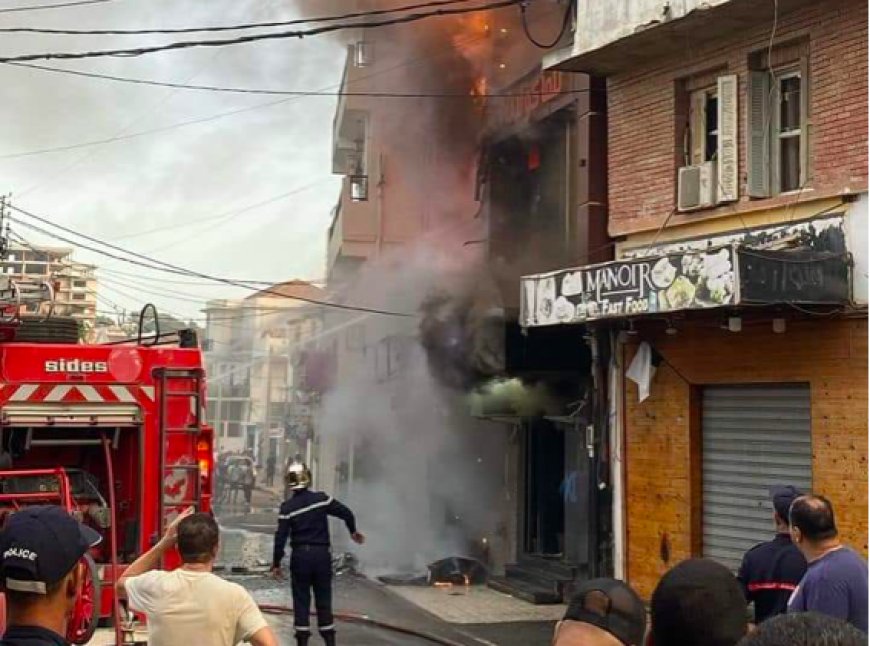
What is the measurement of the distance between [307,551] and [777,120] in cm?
632

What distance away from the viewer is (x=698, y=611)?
243 centimetres

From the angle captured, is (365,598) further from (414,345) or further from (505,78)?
(505,78)

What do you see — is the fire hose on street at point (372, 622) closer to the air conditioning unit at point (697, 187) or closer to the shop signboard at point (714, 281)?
the shop signboard at point (714, 281)

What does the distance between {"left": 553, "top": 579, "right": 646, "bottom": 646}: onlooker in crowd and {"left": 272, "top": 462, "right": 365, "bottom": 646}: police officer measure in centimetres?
699

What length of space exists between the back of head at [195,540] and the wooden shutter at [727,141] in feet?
26.7

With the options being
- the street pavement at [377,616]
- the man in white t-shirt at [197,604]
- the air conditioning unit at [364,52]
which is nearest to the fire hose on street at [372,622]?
the street pavement at [377,616]

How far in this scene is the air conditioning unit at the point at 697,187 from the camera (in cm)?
1134

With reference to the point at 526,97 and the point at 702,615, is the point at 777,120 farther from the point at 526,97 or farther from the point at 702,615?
the point at 702,615

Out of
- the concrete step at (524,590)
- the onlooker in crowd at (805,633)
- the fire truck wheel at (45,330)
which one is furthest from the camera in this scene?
the concrete step at (524,590)

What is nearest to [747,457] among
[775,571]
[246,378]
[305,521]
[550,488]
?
[305,521]

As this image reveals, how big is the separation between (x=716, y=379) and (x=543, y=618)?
3.28m

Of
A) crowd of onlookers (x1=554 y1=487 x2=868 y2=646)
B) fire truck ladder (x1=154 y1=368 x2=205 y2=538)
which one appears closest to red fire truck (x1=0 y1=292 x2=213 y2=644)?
fire truck ladder (x1=154 y1=368 x2=205 y2=538)

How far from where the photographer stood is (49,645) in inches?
102

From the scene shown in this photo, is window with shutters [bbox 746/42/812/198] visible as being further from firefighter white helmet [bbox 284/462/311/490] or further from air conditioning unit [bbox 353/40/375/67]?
air conditioning unit [bbox 353/40/375/67]
